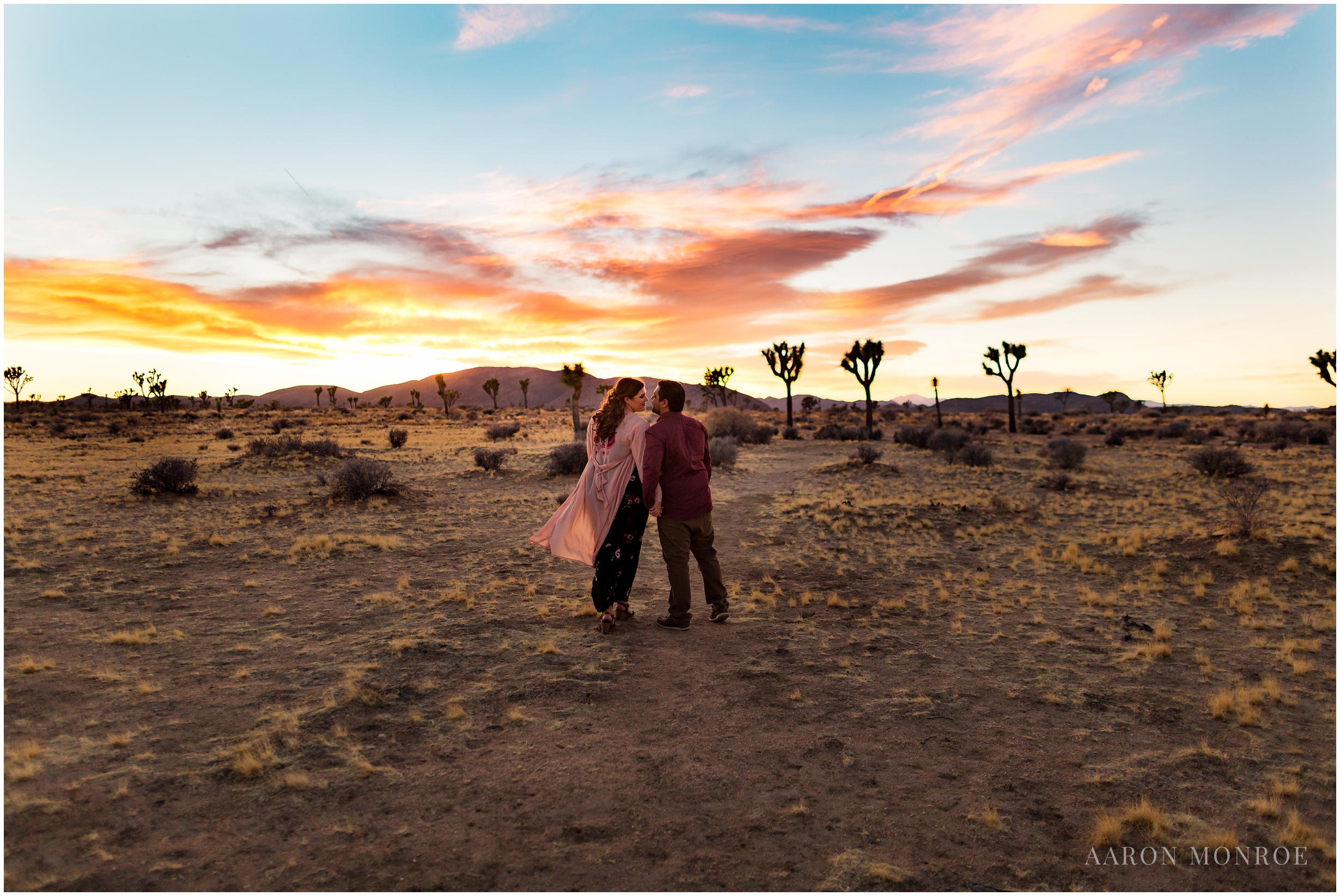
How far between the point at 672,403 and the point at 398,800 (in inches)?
158

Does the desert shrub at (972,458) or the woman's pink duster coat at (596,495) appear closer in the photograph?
the woman's pink duster coat at (596,495)

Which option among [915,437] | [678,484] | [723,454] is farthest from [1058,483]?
[678,484]

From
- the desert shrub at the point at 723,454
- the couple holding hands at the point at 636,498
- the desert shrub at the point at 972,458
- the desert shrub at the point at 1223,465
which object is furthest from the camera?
the desert shrub at the point at 723,454

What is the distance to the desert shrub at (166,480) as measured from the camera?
584 inches

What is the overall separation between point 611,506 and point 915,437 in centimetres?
2819

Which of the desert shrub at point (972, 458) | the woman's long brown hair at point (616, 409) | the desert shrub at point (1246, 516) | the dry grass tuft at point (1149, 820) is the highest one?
the woman's long brown hair at point (616, 409)

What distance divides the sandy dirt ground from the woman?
24.8 inches

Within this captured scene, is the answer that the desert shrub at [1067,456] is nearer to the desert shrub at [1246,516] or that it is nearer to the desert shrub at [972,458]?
the desert shrub at [972,458]

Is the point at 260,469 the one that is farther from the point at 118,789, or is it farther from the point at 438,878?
the point at 438,878

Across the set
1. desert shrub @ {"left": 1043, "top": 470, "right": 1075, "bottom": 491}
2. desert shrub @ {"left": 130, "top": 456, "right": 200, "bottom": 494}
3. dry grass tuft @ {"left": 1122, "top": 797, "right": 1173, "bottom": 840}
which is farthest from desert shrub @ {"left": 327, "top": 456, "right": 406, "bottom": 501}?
desert shrub @ {"left": 1043, "top": 470, "right": 1075, "bottom": 491}

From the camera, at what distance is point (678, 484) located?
6430 millimetres

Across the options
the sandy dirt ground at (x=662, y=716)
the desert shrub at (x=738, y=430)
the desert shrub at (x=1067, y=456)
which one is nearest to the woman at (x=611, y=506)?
the sandy dirt ground at (x=662, y=716)

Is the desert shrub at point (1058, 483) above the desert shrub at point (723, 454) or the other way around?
the other way around

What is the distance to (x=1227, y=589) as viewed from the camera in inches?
329
